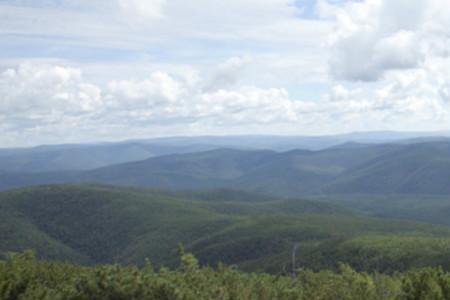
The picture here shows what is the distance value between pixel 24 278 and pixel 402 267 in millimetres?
106442

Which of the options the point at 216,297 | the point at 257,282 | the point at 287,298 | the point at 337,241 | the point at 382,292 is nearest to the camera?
the point at 216,297

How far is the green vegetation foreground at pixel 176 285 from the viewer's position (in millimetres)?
41625

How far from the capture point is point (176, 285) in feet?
137

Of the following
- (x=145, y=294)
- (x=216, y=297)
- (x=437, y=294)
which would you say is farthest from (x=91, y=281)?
(x=437, y=294)

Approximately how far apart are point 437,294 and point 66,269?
129ft

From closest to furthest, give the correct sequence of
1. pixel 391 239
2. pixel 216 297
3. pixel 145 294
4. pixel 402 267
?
pixel 145 294 < pixel 216 297 < pixel 402 267 < pixel 391 239

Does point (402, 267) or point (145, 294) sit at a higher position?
point (145, 294)

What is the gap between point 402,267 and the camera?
5246 inches

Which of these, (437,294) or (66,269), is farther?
(66,269)

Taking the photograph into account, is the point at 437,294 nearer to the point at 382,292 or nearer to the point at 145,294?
the point at 382,292

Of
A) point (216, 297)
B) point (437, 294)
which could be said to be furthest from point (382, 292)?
point (216, 297)

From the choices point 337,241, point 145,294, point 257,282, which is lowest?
point 337,241

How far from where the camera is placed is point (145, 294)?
41.4 m

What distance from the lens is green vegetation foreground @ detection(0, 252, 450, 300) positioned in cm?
4162
